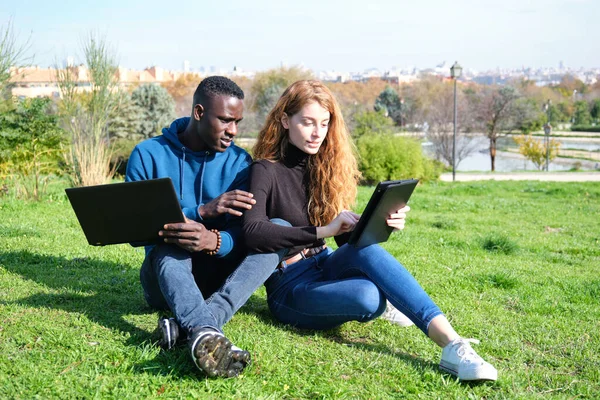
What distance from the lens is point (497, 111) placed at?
42812 millimetres

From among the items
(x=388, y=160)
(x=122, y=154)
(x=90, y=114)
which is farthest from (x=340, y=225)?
(x=122, y=154)

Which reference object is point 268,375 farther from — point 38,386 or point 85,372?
point 38,386

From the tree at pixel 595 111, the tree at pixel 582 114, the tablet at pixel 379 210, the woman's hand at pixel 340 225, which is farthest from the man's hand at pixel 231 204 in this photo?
the tree at pixel 595 111

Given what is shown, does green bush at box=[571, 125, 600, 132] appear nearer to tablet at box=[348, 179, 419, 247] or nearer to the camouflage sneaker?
tablet at box=[348, 179, 419, 247]

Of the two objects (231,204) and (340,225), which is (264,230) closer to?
(231,204)

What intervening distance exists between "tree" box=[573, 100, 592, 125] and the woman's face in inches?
2826

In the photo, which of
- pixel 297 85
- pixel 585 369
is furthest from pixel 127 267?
pixel 585 369

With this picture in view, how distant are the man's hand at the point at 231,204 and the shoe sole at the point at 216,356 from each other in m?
0.73

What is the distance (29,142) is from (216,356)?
21.6ft

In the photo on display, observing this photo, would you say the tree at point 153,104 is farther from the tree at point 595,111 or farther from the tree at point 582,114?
the tree at point 595,111

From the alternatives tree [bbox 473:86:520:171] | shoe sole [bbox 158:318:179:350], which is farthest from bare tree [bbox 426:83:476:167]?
shoe sole [bbox 158:318:179:350]

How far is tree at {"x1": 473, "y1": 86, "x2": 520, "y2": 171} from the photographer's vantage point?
139 ft

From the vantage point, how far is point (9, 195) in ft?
25.1

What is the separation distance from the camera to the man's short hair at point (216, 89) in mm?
3121
